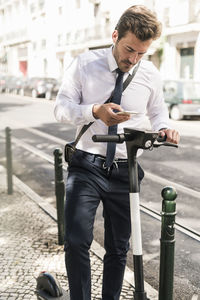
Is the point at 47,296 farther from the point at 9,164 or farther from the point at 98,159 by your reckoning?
the point at 9,164

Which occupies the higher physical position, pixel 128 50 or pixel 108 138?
pixel 128 50

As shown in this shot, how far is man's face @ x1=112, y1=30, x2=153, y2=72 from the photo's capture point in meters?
2.22

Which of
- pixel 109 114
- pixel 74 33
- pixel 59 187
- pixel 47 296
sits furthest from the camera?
pixel 74 33

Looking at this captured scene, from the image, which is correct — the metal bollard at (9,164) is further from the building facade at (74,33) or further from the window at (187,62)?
the window at (187,62)

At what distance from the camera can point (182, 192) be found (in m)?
6.02

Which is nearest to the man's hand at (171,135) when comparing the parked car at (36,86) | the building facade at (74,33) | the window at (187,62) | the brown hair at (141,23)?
the brown hair at (141,23)

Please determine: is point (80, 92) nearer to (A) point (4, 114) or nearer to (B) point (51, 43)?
(A) point (4, 114)

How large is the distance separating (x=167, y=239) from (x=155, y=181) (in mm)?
4399

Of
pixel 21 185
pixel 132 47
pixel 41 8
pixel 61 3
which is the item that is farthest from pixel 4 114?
pixel 41 8

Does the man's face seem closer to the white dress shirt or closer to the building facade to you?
the white dress shirt

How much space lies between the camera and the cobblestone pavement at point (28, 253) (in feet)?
10.5

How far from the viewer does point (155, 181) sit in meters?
6.62

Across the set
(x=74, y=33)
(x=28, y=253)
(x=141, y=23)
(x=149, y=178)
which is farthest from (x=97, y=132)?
(x=74, y=33)

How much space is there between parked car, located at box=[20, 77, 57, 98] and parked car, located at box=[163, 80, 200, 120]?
12.0 meters
